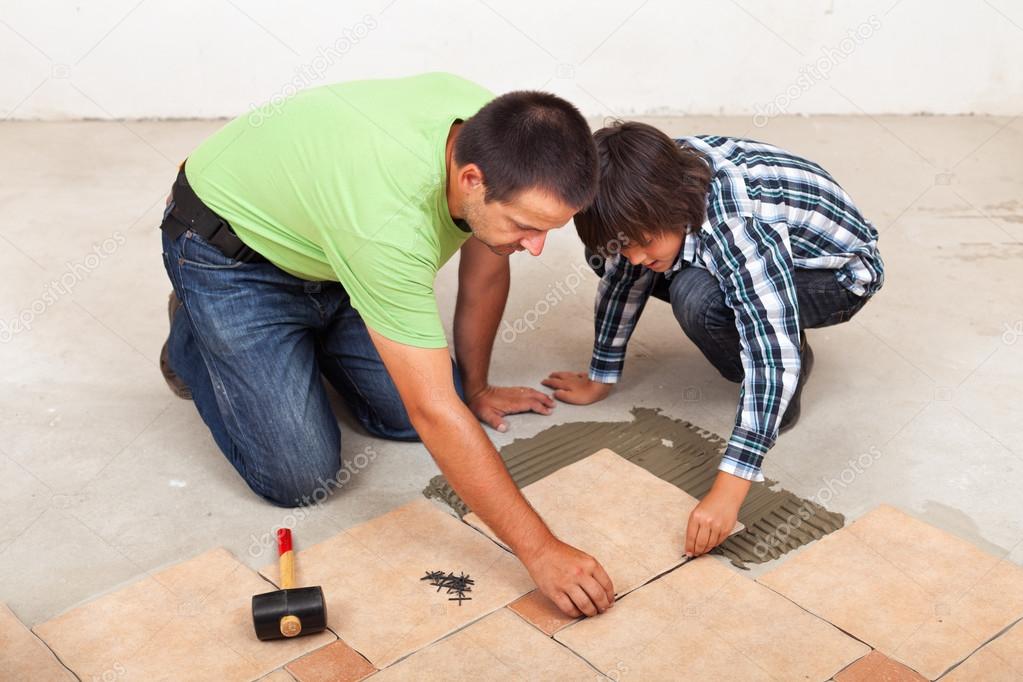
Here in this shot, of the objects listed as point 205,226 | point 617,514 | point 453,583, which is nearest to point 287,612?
point 453,583

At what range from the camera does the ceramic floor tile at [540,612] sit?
5.85 feet

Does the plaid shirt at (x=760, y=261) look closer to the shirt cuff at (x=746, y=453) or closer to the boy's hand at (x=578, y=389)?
the shirt cuff at (x=746, y=453)

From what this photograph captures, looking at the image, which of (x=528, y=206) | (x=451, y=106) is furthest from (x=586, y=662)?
(x=451, y=106)

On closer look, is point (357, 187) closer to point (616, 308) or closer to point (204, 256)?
point (204, 256)

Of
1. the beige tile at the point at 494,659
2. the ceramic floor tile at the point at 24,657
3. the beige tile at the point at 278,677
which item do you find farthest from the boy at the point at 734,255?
the ceramic floor tile at the point at 24,657

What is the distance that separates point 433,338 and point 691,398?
3.29 feet

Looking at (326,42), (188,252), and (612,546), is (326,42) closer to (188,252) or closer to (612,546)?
(188,252)

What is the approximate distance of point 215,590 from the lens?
1879 millimetres

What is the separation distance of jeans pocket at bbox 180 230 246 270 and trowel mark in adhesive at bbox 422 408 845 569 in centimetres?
63

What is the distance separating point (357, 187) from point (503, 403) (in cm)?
84

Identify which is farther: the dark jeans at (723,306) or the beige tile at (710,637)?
the dark jeans at (723,306)

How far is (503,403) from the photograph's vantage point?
2.46 meters

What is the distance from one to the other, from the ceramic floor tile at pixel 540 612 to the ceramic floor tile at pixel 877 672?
1.52 ft

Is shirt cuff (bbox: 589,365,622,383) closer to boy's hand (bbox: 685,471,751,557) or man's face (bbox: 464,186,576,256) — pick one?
boy's hand (bbox: 685,471,751,557)
